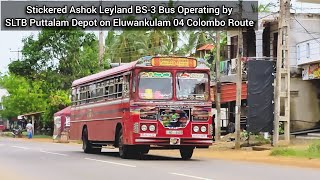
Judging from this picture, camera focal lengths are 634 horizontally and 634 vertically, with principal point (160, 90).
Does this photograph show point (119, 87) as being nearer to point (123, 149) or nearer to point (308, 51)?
point (123, 149)

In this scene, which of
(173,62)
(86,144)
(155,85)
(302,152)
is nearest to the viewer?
(155,85)

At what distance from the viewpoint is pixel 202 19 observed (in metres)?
→ 33.6

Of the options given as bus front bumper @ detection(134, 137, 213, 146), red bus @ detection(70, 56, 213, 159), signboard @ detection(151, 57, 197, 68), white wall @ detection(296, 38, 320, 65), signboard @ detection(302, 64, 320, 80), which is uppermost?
white wall @ detection(296, 38, 320, 65)

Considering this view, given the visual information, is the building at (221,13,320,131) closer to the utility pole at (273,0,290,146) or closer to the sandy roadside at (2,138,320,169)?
the utility pole at (273,0,290,146)

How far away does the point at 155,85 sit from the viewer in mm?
19875

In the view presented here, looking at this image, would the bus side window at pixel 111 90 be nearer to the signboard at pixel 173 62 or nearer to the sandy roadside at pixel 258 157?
the signboard at pixel 173 62

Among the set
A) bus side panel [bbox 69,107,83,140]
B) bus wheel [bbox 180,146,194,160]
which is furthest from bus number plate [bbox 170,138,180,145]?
bus side panel [bbox 69,107,83,140]

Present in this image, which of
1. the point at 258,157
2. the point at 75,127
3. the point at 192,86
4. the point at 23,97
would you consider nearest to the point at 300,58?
the point at 258,157

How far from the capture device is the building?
32.3 meters

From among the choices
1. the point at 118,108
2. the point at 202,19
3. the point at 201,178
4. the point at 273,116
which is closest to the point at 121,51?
the point at 202,19

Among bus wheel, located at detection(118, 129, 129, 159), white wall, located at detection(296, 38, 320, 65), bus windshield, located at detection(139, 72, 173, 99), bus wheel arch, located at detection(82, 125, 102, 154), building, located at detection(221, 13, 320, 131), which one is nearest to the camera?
bus windshield, located at detection(139, 72, 173, 99)

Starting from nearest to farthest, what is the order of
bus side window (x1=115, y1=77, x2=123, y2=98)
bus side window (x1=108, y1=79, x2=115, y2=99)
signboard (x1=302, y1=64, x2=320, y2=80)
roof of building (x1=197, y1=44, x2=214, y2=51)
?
bus side window (x1=115, y1=77, x2=123, y2=98)
bus side window (x1=108, y1=79, x2=115, y2=99)
signboard (x1=302, y1=64, x2=320, y2=80)
roof of building (x1=197, y1=44, x2=214, y2=51)

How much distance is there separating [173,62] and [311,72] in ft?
45.5

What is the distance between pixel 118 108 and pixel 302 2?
15691mm
